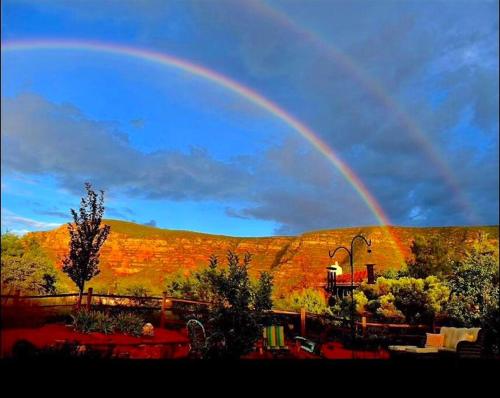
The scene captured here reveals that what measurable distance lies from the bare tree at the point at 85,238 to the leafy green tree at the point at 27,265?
751 cm

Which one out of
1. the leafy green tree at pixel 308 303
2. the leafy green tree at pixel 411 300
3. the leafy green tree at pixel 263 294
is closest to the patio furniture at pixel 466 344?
the leafy green tree at pixel 263 294

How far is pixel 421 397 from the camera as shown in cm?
566

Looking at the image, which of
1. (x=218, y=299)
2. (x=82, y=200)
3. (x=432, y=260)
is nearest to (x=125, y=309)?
(x=82, y=200)

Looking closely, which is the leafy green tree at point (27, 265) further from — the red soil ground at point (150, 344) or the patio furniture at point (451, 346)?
the patio furniture at point (451, 346)

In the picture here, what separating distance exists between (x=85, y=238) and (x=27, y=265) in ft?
35.8

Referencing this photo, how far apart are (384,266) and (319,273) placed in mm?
7882

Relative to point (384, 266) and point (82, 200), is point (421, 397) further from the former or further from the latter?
point (384, 266)

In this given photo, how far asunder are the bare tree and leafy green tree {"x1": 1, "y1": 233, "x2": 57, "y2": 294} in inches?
296

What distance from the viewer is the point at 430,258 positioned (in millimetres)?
29625

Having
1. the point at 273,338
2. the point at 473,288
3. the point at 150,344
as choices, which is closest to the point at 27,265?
the point at 150,344

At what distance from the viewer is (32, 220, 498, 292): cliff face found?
159ft

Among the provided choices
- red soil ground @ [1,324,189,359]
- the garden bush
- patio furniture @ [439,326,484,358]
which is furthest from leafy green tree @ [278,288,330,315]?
patio furniture @ [439,326,484,358]

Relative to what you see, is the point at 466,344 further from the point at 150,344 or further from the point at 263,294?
the point at 150,344

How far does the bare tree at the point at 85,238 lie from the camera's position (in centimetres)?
1788
